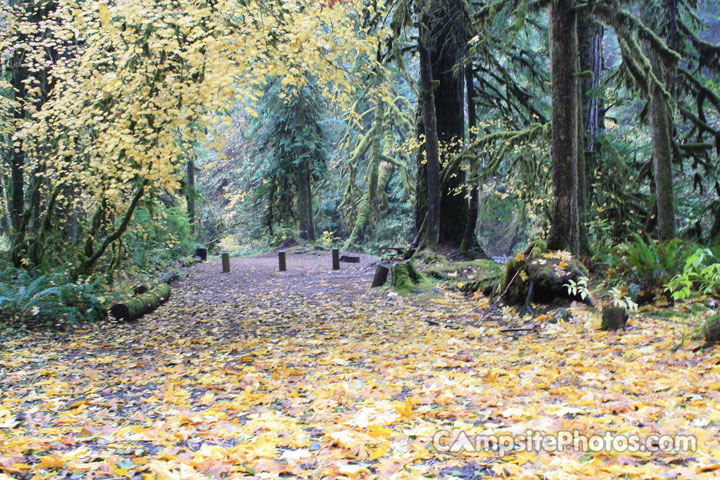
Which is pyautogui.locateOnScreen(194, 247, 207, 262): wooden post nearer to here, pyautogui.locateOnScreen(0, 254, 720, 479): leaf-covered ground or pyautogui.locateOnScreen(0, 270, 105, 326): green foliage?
pyautogui.locateOnScreen(0, 270, 105, 326): green foliage

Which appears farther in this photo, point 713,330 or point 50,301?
point 50,301

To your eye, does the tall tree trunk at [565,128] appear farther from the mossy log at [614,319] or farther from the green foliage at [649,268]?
the mossy log at [614,319]

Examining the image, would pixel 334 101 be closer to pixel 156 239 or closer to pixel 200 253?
pixel 156 239

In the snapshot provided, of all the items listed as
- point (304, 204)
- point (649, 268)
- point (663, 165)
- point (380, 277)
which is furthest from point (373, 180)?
point (649, 268)

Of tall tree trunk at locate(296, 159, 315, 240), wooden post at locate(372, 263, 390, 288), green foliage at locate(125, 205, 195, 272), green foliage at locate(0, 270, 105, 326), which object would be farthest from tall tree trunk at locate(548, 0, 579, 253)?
tall tree trunk at locate(296, 159, 315, 240)

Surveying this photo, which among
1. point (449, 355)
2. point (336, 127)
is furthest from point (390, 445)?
point (336, 127)

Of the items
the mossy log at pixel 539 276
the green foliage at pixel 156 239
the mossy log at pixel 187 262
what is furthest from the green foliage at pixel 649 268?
the mossy log at pixel 187 262

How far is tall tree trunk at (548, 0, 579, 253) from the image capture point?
7.09 metres

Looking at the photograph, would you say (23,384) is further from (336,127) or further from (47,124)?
(336,127)

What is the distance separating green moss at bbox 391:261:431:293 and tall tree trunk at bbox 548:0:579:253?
2875mm

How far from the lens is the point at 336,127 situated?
93.6 feet

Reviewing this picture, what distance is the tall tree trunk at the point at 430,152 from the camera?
476 inches

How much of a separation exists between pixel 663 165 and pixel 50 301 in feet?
31.1

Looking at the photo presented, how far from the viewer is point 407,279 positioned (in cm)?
943
